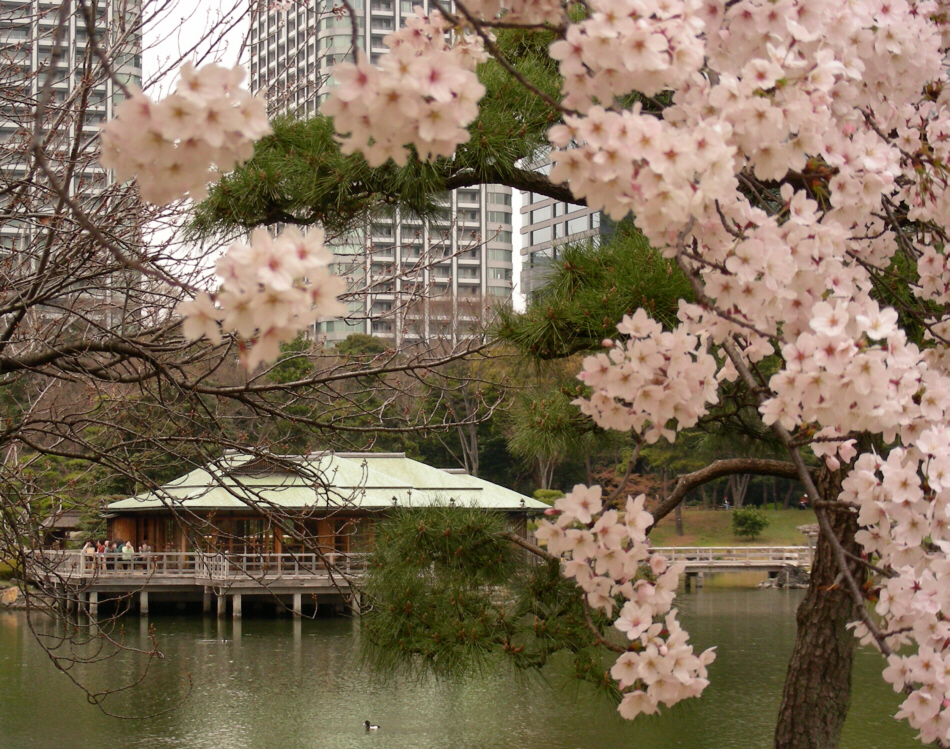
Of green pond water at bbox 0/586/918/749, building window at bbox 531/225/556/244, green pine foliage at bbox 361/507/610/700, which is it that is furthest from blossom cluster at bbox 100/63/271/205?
building window at bbox 531/225/556/244

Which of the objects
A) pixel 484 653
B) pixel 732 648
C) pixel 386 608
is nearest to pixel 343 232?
pixel 386 608

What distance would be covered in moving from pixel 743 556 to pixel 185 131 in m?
23.3

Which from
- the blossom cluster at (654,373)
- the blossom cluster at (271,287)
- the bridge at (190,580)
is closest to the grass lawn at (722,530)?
the bridge at (190,580)

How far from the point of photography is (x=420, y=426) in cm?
379

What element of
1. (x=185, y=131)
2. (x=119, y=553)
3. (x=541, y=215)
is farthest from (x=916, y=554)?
(x=541, y=215)

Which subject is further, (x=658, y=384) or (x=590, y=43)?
(x=658, y=384)

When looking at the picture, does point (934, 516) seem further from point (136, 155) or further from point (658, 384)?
point (136, 155)

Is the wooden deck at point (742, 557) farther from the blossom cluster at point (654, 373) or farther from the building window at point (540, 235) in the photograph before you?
the blossom cluster at point (654, 373)

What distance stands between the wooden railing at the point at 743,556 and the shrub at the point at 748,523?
96.9 inches

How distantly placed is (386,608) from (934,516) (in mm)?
2034

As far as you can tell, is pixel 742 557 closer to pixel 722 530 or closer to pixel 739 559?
pixel 739 559

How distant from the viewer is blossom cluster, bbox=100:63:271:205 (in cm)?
111

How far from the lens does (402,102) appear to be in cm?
117

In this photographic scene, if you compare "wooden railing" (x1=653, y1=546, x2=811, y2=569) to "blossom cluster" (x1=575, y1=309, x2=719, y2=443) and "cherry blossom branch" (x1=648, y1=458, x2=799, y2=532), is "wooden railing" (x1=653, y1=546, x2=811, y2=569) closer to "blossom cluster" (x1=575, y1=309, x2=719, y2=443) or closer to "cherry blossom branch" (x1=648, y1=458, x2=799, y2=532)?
"cherry blossom branch" (x1=648, y1=458, x2=799, y2=532)
